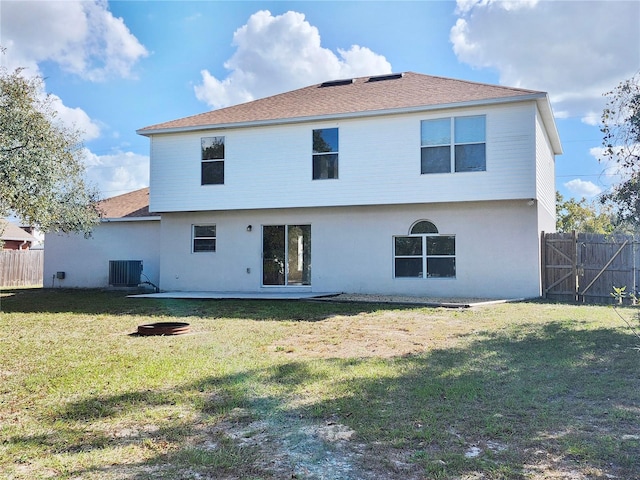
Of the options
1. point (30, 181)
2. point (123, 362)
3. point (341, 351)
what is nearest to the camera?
point (123, 362)

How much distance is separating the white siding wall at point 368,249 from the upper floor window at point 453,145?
1.18m

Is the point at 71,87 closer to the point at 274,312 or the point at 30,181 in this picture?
the point at 30,181

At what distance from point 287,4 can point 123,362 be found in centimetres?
1263

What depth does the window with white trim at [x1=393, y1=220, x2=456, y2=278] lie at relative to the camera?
551 inches

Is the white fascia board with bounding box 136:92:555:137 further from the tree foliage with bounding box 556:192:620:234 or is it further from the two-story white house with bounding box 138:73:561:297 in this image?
the tree foliage with bounding box 556:192:620:234

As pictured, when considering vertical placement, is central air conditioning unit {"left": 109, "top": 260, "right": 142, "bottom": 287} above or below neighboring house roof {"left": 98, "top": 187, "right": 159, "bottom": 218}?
below

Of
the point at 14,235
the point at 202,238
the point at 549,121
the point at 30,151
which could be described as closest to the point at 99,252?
the point at 202,238

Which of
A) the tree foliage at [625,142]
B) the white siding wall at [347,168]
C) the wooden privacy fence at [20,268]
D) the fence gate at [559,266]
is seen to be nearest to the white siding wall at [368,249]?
the fence gate at [559,266]

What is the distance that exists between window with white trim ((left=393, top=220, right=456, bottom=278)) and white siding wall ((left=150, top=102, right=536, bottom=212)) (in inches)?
45.6

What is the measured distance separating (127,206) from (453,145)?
1354cm

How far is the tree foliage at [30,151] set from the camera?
37.7 ft

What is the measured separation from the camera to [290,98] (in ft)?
54.0

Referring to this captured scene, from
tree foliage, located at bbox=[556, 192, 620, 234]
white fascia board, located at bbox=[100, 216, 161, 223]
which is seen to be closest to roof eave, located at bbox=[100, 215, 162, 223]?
white fascia board, located at bbox=[100, 216, 161, 223]

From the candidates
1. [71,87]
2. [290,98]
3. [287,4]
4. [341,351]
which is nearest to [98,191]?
[71,87]
